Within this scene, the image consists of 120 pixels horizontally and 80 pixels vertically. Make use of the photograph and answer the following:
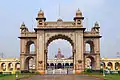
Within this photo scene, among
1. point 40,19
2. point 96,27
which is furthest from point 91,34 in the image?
point 40,19

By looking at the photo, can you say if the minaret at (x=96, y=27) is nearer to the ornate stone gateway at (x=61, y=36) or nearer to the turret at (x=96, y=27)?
the turret at (x=96, y=27)

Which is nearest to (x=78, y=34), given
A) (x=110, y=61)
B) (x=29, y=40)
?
(x=29, y=40)

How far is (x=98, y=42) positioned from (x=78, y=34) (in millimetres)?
5518

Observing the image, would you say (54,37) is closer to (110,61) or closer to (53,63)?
(110,61)

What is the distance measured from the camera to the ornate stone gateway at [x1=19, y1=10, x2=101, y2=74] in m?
72.4

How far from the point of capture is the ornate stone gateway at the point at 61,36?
2849 inches

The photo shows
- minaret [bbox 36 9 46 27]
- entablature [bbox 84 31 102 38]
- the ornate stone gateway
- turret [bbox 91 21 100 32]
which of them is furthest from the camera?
turret [bbox 91 21 100 32]

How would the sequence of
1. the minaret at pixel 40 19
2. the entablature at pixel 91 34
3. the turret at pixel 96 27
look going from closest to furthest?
the minaret at pixel 40 19 → the entablature at pixel 91 34 → the turret at pixel 96 27

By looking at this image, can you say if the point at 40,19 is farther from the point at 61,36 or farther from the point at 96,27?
the point at 96,27

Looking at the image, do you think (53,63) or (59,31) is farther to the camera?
(53,63)

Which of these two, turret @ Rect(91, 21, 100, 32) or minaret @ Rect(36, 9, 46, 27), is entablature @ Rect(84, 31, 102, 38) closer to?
turret @ Rect(91, 21, 100, 32)

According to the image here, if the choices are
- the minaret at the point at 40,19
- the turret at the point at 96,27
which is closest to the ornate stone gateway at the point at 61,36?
the minaret at the point at 40,19

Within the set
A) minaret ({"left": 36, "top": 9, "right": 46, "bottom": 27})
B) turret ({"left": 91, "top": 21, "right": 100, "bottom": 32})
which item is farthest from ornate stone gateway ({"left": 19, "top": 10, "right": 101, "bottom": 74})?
turret ({"left": 91, "top": 21, "right": 100, "bottom": 32})

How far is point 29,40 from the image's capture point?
74812mm
